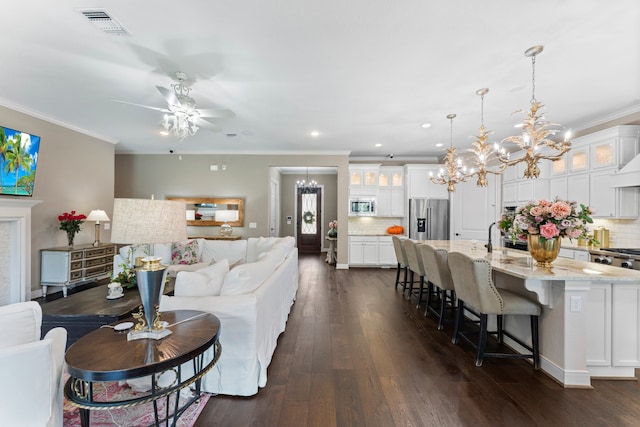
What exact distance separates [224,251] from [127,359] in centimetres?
374

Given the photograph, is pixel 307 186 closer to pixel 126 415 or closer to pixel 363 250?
pixel 363 250

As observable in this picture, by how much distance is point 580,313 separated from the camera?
222 centimetres

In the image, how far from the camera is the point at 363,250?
6930 millimetres

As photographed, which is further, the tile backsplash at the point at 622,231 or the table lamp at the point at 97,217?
the table lamp at the point at 97,217

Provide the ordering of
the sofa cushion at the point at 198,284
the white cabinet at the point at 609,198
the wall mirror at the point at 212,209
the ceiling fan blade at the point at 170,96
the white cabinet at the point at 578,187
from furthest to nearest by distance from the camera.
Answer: the wall mirror at the point at 212,209 → the white cabinet at the point at 578,187 → the white cabinet at the point at 609,198 → the ceiling fan blade at the point at 170,96 → the sofa cushion at the point at 198,284

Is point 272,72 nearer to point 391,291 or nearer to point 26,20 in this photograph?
point 26,20

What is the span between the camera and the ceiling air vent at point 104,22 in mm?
2143

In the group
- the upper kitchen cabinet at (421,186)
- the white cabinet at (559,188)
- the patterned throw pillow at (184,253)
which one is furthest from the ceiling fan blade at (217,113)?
the white cabinet at (559,188)

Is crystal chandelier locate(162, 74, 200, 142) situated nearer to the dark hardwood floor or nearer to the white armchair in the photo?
the white armchair

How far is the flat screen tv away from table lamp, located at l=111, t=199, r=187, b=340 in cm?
389

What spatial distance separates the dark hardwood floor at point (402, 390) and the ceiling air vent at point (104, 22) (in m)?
3.01

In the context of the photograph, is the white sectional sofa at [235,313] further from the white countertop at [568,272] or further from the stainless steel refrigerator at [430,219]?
the stainless steel refrigerator at [430,219]

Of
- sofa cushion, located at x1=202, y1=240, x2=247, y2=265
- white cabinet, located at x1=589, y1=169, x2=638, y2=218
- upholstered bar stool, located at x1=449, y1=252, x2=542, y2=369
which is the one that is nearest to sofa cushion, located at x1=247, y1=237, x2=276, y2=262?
sofa cushion, located at x1=202, y1=240, x2=247, y2=265

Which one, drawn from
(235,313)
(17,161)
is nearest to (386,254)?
(235,313)
